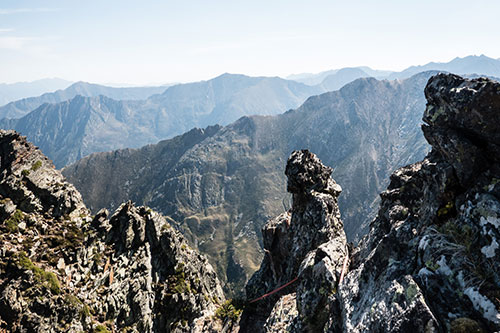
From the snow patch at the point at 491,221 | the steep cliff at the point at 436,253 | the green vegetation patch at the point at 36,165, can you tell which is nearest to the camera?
the steep cliff at the point at 436,253

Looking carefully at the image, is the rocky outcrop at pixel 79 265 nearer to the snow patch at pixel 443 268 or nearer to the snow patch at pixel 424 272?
the snow patch at pixel 424 272

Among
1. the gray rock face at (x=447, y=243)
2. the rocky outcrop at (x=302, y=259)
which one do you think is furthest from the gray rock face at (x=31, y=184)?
the gray rock face at (x=447, y=243)

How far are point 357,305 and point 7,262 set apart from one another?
113ft

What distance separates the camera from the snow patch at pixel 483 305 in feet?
34.3

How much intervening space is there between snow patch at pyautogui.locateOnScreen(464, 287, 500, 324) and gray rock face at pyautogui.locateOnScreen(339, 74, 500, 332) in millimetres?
30

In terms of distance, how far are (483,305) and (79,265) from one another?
3979 centimetres

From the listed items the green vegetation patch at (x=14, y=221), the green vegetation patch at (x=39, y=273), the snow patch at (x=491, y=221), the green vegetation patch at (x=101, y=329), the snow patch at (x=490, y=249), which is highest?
Answer: the snow patch at (x=491, y=221)

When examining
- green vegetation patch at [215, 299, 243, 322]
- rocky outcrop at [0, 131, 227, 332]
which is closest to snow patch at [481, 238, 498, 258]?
green vegetation patch at [215, 299, 243, 322]

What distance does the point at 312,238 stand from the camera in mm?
31203

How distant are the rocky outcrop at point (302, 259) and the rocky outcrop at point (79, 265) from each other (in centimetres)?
726

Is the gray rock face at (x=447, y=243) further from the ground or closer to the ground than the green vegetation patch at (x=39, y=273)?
further from the ground

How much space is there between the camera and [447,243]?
13305 millimetres

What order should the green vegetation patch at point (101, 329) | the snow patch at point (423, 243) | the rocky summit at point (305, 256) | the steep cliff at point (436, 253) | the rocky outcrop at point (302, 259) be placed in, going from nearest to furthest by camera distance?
the steep cliff at point (436, 253), the rocky summit at point (305, 256), the snow patch at point (423, 243), the rocky outcrop at point (302, 259), the green vegetation patch at point (101, 329)

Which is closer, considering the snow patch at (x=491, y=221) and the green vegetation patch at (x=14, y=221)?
the snow patch at (x=491, y=221)
